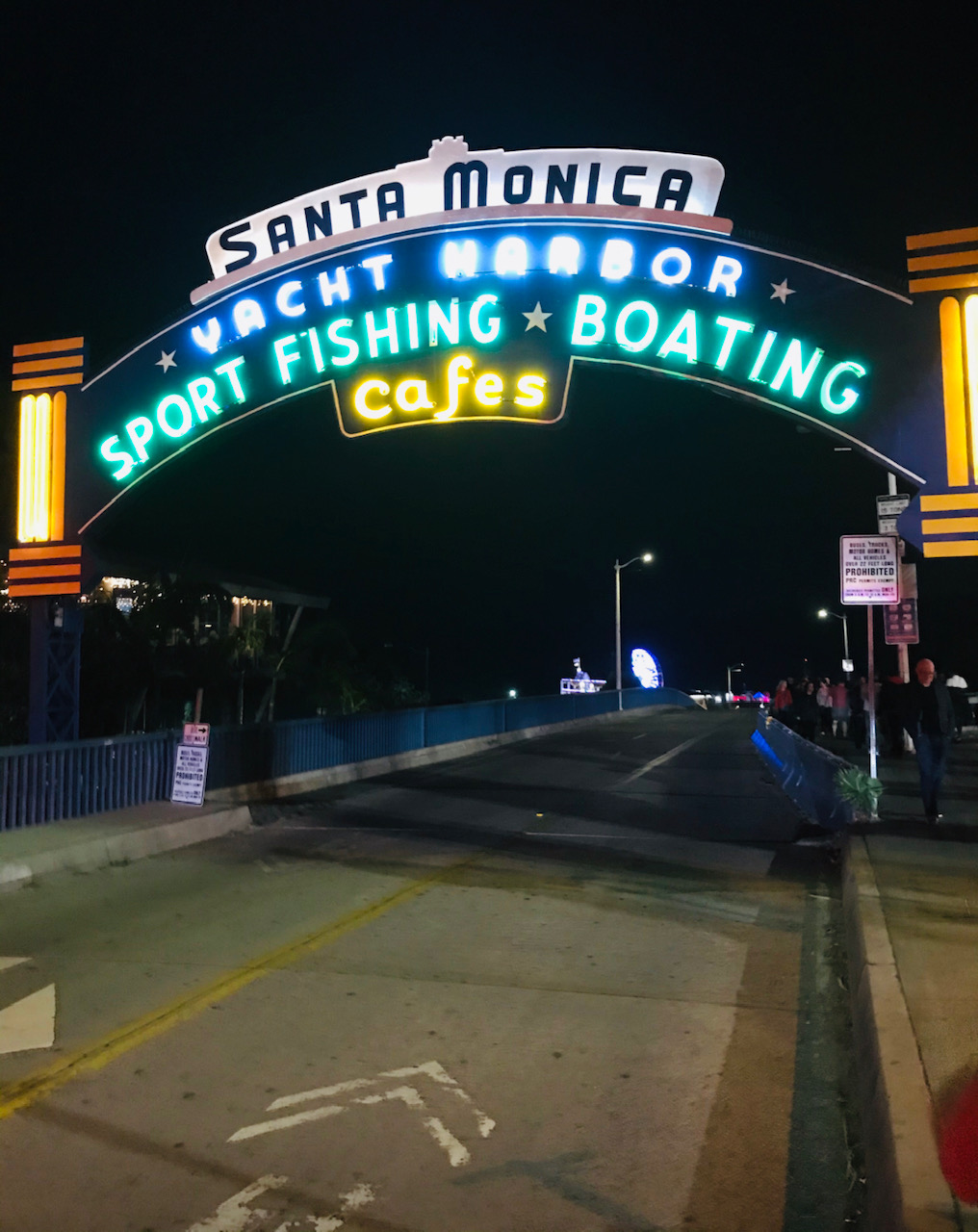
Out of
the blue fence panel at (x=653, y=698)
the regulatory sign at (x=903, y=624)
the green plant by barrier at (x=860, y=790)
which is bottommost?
the green plant by barrier at (x=860, y=790)

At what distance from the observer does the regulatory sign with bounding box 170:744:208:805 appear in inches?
541

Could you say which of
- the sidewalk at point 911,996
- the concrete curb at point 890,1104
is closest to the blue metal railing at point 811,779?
the sidewalk at point 911,996

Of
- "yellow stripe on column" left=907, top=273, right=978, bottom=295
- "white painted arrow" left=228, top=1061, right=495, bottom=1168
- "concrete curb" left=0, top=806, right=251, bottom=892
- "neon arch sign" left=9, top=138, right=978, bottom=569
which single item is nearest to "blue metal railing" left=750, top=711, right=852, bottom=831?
"neon arch sign" left=9, top=138, right=978, bottom=569

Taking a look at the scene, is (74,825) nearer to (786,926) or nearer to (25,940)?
(25,940)

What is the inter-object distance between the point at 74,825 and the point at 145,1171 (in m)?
8.33

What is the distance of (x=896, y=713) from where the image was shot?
13.9 meters

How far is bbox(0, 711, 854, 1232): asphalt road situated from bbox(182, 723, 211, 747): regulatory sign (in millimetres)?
2687

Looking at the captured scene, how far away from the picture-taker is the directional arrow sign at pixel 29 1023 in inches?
224

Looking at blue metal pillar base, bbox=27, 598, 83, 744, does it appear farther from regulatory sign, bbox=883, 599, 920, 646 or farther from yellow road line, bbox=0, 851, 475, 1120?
regulatory sign, bbox=883, 599, 920, 646

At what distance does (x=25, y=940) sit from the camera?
316 inches

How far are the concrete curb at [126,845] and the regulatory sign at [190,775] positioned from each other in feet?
1.38

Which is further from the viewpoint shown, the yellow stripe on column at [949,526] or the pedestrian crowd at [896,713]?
the pedestrian crowd at [896,713]

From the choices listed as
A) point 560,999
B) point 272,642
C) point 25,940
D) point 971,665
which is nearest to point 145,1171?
point 560,999

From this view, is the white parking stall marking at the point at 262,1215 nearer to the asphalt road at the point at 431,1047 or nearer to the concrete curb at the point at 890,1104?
the asphalt road at the point at 431,1047
